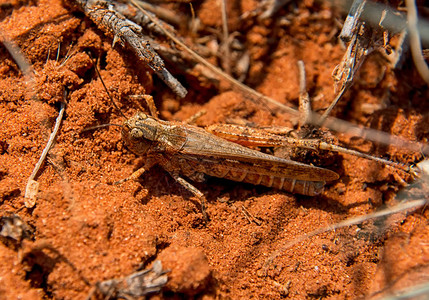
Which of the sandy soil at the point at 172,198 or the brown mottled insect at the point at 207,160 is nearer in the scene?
the sandy soil at the point at 172,198

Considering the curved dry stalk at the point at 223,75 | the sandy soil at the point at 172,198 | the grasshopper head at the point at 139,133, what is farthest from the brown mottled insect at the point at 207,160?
the curved dry stalk at the point at 223,75

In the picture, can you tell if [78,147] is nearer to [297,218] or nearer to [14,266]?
[14,266]

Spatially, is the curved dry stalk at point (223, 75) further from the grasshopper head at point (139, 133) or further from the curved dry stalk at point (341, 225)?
the curved dry stalk at point (341, 225)

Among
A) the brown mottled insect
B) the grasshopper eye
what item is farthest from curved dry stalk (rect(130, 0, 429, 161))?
the grasshopper eye

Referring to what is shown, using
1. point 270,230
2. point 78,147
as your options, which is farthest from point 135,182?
point 270,230

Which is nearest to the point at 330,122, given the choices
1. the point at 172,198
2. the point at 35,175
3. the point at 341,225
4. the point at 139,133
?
the point at 341,225

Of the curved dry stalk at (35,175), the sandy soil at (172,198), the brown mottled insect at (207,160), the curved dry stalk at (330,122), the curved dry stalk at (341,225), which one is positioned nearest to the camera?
the sandy soil at (172,198)

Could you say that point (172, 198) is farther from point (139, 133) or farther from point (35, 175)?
point (35, 175)
